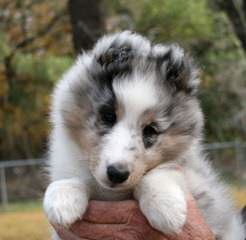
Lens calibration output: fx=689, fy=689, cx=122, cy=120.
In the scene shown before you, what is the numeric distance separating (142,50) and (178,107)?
1.19 ft

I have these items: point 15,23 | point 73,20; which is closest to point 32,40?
point 15,23

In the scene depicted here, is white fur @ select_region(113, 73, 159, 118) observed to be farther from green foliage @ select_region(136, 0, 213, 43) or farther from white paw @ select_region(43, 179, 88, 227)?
green foliage @ select_region(136, 0, 213, 43)

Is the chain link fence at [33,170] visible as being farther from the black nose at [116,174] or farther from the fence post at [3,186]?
the black nose at [116,174]

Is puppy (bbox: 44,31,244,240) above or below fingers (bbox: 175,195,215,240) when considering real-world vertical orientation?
above

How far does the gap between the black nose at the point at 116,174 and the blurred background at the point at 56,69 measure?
1683 cm

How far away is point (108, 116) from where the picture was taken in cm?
345

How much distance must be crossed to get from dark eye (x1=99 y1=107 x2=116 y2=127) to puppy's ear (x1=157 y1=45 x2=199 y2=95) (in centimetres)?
38

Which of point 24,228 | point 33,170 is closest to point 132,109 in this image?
point 24,228

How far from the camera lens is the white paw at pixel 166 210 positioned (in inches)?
130

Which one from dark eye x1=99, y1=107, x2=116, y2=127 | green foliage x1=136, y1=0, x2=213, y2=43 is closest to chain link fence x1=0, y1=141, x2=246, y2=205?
green foliage x1=136, y1=0, x2=213, y2=43

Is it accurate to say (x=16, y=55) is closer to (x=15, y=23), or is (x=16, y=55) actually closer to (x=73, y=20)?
(x=15, y=23)

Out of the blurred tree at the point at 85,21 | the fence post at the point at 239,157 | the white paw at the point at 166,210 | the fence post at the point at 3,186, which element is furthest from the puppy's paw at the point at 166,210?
the fence post at the point at 239,157

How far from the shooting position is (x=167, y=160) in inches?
142

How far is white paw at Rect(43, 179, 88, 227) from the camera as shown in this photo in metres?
3.42
